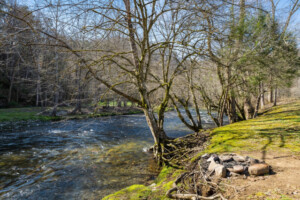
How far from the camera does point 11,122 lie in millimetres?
14906

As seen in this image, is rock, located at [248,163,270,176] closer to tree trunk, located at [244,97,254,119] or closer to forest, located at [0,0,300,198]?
forest, located at [0,0,300,198]

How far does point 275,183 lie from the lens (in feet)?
9.49

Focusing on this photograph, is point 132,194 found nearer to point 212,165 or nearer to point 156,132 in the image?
point 212,165

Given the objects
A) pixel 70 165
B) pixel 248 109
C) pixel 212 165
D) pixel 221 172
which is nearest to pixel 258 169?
pixel 221 172

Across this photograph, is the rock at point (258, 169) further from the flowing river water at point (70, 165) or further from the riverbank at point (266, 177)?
the flowing river water at point (70, 165)

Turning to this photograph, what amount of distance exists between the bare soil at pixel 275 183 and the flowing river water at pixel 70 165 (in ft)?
10.1

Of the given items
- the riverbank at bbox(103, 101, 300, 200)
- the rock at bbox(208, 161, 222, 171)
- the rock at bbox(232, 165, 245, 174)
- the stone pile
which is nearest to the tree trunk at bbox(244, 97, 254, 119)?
the riverbank at bbox(103, 101, 300, 200)

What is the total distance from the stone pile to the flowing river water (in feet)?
7.85

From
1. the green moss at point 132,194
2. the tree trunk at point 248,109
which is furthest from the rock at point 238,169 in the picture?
the tree trunk at point 248,109

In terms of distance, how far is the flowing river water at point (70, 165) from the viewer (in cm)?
499

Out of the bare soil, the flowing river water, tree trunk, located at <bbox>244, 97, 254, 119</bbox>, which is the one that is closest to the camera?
the bare soil

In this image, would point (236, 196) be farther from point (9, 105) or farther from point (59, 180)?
point (9, 105)

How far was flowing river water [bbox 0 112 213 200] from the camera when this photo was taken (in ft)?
16.4

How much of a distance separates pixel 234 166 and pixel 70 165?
18.8ft
